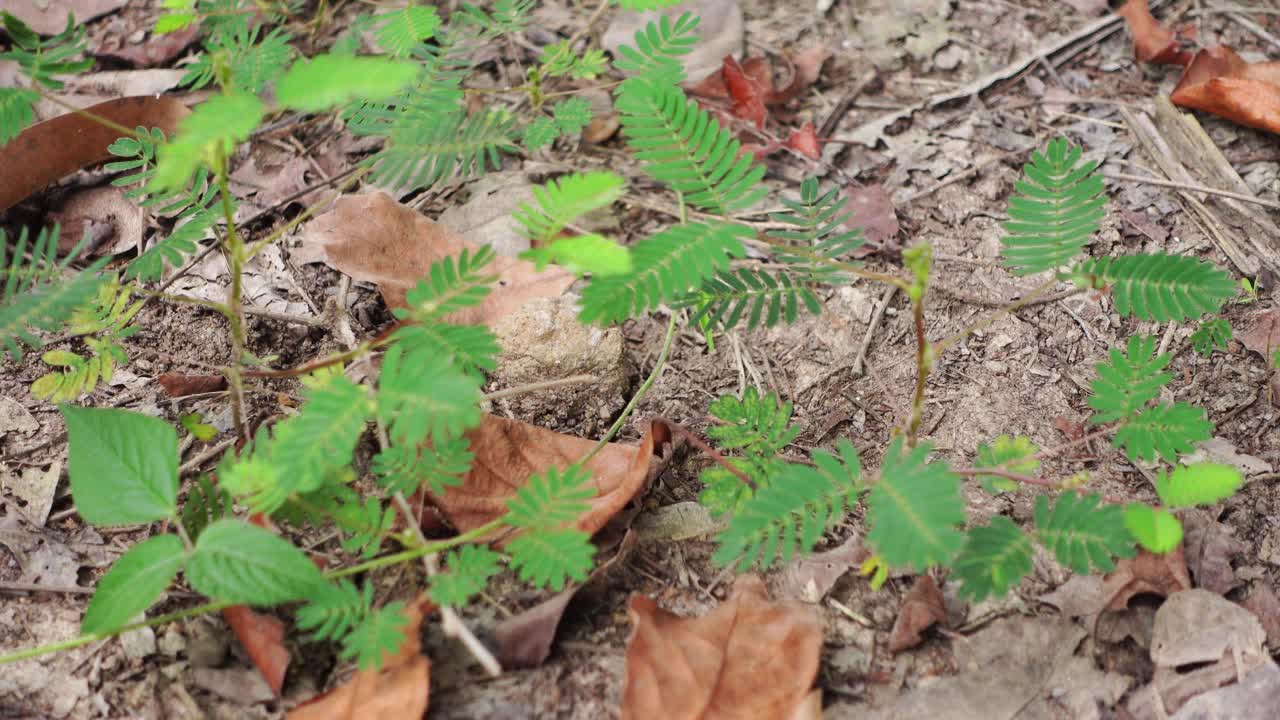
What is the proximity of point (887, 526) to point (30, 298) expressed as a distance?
5.04 feet

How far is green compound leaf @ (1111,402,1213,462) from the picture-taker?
1.70 metres

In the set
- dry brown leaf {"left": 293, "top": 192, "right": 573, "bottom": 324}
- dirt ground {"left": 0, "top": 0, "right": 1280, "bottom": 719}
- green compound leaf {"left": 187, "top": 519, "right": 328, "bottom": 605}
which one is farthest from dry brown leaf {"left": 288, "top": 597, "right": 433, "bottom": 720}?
dry brown leaf {"left": 293, "top": 192, "right": 573, "bottom": 324}

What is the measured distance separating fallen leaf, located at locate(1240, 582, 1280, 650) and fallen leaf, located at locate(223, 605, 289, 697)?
1.82m

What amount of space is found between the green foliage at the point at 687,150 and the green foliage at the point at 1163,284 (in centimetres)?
67

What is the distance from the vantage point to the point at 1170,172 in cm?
259

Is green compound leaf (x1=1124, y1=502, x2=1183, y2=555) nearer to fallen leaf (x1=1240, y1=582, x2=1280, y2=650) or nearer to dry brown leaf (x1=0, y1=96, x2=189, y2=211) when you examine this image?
fallen leaf (x1=1240, y1=582, x2=1280, y2=650)

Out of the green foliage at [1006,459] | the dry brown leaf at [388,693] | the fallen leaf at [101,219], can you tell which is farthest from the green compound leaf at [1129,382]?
the fallen leaf at [101,219]

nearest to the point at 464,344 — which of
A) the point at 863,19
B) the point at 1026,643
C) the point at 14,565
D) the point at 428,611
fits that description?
the point at 428,611

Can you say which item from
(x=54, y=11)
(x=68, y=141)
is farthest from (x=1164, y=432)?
(x=54, y=11)

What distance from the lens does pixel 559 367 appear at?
213 cm

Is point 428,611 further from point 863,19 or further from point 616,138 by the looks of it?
point 863,19

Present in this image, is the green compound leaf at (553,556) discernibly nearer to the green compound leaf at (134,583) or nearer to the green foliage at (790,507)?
the green foliage at (790,507)

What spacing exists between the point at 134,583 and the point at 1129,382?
6.14 ft

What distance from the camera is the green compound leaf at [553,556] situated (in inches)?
61.9
